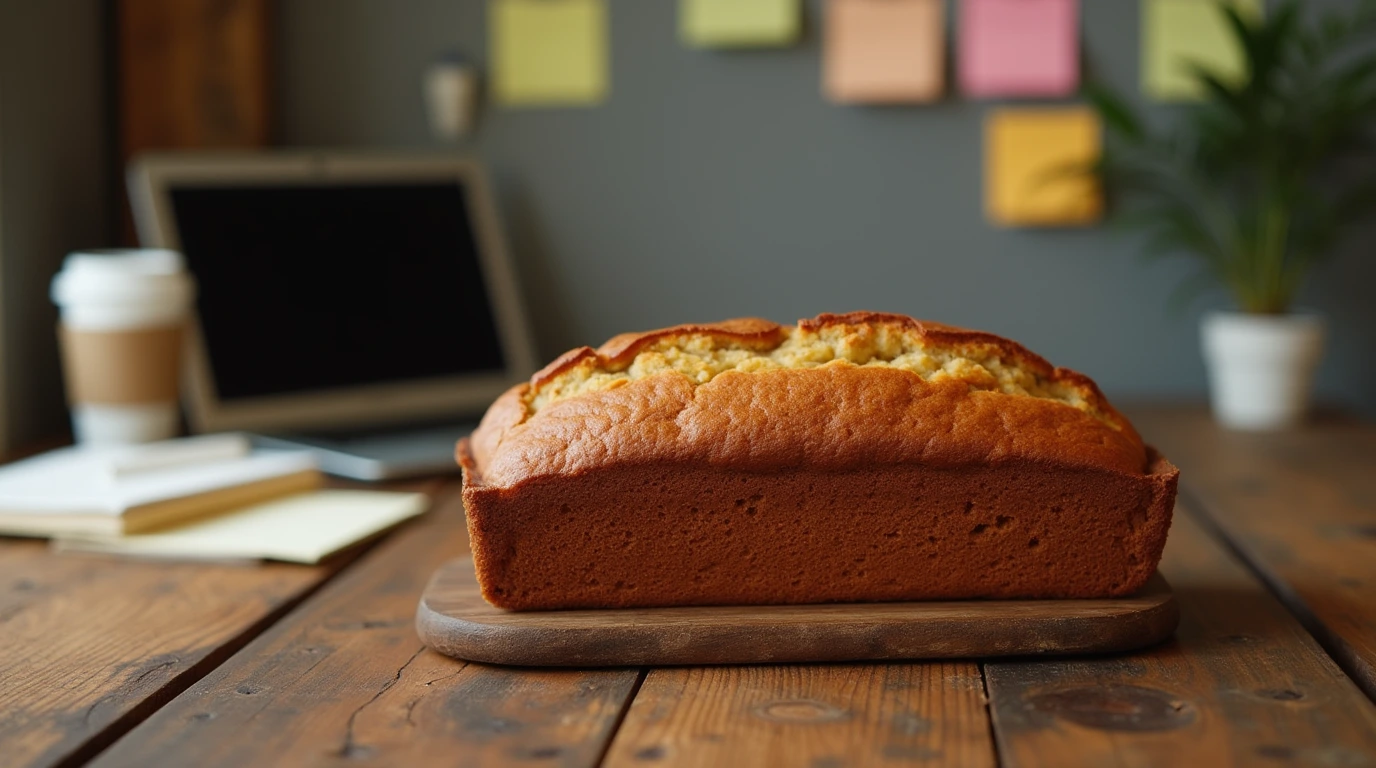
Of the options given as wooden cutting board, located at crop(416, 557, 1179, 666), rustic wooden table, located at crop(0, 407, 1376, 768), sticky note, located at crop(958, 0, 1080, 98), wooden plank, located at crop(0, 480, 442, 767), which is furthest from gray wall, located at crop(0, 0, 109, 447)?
sticky note, located at crop(958, 0, 1080, 98)

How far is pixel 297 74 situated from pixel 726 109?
0.69 meters

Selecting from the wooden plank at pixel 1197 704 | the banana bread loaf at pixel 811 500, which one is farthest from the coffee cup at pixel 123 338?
the wooden plank at pixel 1197 704

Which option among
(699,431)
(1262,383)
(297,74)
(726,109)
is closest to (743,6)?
(726,109)

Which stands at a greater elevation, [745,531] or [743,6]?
[743,6]

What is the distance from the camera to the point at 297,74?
2080mm

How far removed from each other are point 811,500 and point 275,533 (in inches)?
23.4

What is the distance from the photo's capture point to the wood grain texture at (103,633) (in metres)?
0.79

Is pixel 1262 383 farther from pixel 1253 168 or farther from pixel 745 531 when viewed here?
pixel 745 531

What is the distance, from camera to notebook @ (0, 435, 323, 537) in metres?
1.26

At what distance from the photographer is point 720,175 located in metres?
2.10

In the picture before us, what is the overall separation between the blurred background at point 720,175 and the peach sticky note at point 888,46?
0.11 feet

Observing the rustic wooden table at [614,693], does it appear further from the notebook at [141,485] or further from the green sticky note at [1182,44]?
the green sticky note at [1182,44]

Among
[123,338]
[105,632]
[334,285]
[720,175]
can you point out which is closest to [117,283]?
[123,338]

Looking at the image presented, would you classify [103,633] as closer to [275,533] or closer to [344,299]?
[275,533]
